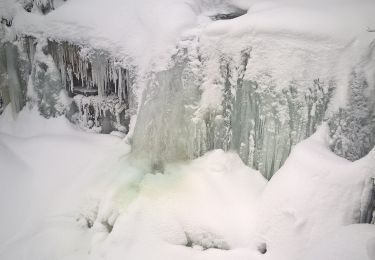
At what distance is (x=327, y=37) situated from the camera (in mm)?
3803

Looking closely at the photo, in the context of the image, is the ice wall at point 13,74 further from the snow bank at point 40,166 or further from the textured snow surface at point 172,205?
the textured snow surface at point 172,205

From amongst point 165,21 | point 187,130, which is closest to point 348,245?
point 187,130

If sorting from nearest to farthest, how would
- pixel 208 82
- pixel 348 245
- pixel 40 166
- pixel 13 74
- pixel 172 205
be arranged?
pixel 348 245 → pixel 172 205 → pixel 208 82 → pixel 40 166 → pixel 13 74

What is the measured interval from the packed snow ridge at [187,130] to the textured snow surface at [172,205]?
2 cm

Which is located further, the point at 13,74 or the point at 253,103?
the point at 13,74

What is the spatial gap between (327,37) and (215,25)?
1.29 m

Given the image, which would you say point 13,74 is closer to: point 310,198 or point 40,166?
point 40,166

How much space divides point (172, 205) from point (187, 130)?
94 cm

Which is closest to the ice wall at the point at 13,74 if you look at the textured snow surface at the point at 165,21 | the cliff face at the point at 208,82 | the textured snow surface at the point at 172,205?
the cliff face at the point at 208,82

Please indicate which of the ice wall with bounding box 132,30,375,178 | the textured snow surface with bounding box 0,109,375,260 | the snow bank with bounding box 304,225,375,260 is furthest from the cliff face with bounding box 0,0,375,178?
the snow bank with bounding box 304,225,375,260

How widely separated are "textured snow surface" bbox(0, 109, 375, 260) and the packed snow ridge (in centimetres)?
2

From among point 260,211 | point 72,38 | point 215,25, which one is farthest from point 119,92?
point 260,211

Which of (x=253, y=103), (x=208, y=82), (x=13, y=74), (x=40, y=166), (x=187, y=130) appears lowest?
(x=40, y=166)

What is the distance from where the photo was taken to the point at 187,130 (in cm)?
481
